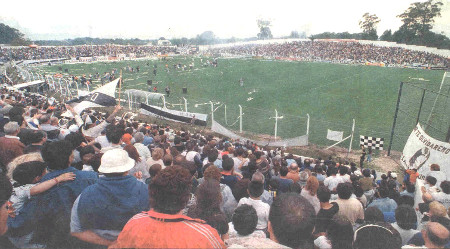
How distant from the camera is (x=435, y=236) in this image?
2.03 m

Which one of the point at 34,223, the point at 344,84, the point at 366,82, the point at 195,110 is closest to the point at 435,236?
the point at 34,223

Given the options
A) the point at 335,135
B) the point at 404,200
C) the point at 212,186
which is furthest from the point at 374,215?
the point at 335,135

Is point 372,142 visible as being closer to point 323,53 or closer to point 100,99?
point 100,99

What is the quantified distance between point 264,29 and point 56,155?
8240 cm

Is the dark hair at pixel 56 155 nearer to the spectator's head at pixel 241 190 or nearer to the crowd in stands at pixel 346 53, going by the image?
the spectator's head at pixel 241 190

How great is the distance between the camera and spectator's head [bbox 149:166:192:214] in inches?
71.4

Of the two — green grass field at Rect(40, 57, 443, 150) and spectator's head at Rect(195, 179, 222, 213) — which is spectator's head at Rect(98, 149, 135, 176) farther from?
green grass field at Rect(40, 57, 443, 150)

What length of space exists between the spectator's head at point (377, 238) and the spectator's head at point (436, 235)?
0.88ft

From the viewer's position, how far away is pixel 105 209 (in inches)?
91.7

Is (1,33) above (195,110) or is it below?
above

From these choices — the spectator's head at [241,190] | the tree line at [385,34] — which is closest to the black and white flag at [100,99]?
the spectator's head at [241,190]

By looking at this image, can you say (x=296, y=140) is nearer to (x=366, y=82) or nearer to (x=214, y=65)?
(x=366, y=82)

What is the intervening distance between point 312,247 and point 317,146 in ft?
29.5

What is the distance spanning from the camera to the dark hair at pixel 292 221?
82.2 inches
